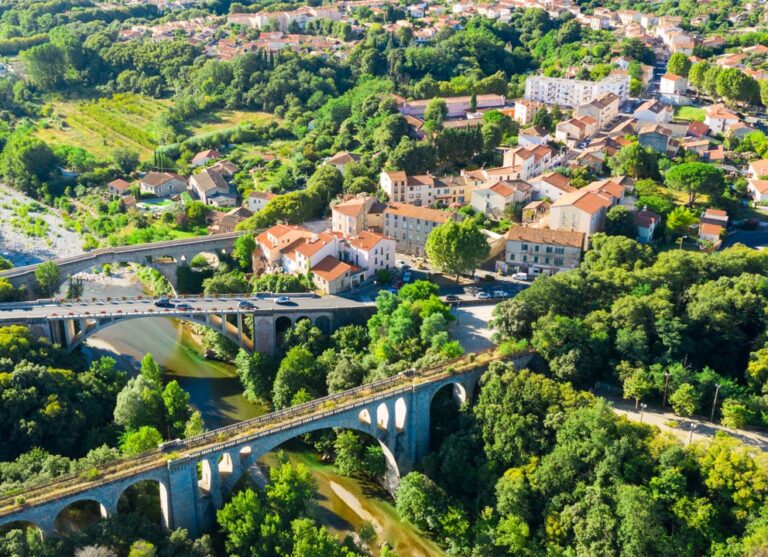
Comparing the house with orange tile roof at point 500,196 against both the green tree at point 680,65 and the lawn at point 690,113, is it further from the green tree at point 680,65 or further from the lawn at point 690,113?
the green tree at point 680,65

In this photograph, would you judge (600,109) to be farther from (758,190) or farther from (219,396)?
(219,396)

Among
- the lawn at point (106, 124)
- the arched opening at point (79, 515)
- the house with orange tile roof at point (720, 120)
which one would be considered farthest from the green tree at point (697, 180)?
the lawn at point (106, 124)

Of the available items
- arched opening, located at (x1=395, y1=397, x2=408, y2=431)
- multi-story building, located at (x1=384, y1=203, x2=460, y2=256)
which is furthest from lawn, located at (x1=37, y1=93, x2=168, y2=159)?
arched opening, located at (x1=395, y1=397, x2=408, y2=431)

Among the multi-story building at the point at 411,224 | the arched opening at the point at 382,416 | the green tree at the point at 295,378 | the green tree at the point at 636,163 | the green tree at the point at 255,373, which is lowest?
the green tree at the point at 255,373

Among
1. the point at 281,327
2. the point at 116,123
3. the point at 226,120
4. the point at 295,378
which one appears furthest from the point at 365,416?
the point at 116,123

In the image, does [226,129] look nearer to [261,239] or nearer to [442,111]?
[442,111]

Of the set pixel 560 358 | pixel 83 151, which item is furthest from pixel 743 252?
pixel 83 151
